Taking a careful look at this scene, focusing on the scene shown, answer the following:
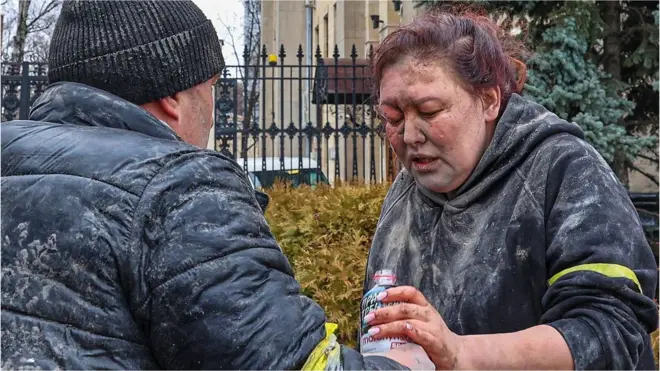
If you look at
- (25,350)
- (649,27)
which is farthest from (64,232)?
(649,27)

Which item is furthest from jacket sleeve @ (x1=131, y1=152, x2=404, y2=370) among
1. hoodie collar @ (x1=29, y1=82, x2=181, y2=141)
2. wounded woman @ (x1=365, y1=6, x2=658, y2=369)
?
wounded woman @ (x1=365, y1=6, x2=658, y2=369)

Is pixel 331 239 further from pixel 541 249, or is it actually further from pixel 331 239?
pixel 541 249

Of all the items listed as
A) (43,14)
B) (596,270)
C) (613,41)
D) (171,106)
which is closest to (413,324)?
(596,270)

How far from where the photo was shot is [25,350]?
4.34 ft

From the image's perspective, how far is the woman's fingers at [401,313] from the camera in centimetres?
168

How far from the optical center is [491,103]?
2273 millimetres

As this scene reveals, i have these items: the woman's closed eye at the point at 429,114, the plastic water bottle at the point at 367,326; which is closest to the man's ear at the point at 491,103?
the woman's closed eye at the point at 429,114

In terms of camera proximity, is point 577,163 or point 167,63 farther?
point 577,163

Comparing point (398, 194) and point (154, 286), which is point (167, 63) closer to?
point (154, 286)

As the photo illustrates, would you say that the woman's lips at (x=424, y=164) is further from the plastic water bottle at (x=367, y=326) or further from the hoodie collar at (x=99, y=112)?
the hoodie collar at (x=99, y=112)

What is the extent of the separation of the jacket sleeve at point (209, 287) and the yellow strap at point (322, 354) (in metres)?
0.01

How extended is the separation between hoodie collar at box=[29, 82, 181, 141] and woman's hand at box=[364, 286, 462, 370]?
0.65m

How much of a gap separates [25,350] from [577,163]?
1.52 metres

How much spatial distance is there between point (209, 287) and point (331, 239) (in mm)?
5276
